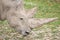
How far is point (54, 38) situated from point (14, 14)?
6.85 ft

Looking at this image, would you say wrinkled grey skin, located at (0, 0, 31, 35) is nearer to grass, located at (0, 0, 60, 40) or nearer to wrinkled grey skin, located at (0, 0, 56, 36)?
wrinkled grey skin, located at (0, 0, 56, 36)

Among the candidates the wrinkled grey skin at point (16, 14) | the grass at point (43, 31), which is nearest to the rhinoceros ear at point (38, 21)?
the wrinkled grey skin at point (16, 14)

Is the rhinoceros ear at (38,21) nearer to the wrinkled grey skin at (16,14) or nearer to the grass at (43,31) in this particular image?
the wrinkled grey skin at (16,14)

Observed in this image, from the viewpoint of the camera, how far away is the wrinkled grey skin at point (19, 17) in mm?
6234

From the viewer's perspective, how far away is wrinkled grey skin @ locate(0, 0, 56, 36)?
6.23 m

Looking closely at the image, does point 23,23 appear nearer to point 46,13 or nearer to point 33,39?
point 33,39

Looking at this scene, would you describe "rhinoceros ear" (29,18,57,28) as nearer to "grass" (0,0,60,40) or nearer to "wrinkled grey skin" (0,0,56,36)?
"wrinkled grey skin" (0,0,56,36)

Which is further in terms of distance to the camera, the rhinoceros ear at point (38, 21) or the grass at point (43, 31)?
the grass at point (43, 31)

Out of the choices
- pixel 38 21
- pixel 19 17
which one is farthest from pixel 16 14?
pixel 38 21

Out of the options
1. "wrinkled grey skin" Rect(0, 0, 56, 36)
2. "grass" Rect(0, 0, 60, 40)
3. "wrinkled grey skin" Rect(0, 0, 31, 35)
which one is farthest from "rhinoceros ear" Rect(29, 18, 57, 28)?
"grass" Rect(0, 0, 60, 40)

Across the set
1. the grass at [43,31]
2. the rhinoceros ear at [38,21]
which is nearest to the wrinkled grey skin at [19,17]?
the rhinoceros ear at [38,21]

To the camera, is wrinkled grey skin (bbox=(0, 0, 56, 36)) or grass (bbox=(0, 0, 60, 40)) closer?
wrinkled grey skin (bbox=(0, 0, 56, 36))

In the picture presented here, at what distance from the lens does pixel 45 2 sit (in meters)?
11.0

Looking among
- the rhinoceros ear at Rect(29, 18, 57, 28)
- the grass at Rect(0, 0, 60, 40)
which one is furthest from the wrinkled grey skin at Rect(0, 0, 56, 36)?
the grass at Rect(0, 0, 60, 40)
